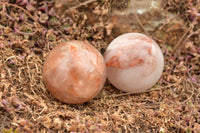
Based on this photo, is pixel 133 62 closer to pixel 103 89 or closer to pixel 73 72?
pixel 103 89

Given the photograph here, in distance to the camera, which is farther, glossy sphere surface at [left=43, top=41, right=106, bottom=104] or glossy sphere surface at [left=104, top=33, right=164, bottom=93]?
glossy sphere surface at [left=104, top=33, right=164, bottom=93]

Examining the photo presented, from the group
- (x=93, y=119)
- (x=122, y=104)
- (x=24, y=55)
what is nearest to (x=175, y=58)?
(x=122, y=104)

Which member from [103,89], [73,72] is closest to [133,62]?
[103,89]

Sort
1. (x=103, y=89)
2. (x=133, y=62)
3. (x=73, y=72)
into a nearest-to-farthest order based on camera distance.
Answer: (x=73, y=72) < (x=133, y=62) < (x=103, y=89)

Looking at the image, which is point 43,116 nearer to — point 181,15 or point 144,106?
point 144,106
